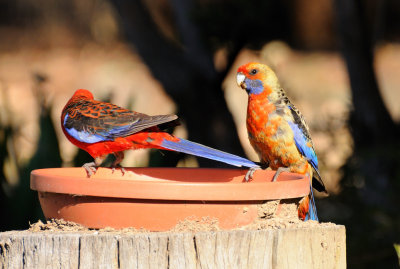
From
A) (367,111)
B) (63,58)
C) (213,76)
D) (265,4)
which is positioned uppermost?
(63,58)

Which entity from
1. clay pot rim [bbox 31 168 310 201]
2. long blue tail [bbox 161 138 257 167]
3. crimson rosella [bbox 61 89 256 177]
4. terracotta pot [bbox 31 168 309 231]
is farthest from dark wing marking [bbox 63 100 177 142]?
terracotta pot [bbox 31 168 309 231]

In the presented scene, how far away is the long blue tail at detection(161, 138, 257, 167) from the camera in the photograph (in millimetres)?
2043

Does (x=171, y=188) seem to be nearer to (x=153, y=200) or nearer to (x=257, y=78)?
(x=153, y=200)

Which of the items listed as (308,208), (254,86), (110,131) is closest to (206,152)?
(110,131)

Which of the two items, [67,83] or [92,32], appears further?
[67,83]

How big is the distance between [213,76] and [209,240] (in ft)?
7.18

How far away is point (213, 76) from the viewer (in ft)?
12.0

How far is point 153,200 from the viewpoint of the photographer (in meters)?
1.64

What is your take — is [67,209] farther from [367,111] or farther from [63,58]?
[63,58]

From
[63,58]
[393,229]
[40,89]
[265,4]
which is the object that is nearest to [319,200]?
[393,229]

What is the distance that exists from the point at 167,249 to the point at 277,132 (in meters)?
1.23

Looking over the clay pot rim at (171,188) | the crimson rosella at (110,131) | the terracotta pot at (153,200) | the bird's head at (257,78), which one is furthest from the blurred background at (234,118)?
the terracotta pot at (153,200)

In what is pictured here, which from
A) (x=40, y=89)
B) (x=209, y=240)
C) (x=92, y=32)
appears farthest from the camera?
(x=92, y=32)

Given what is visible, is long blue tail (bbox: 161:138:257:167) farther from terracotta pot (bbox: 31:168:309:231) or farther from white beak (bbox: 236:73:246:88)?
white beak (bbox: 236:73:246:88)
